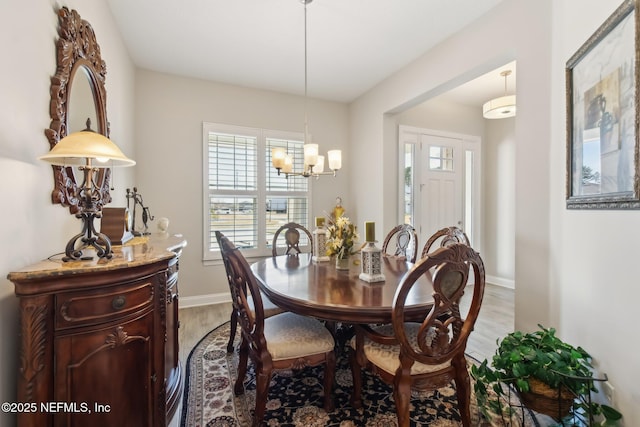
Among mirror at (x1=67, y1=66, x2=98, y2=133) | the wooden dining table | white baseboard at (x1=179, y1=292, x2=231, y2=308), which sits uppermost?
mirror at (x1=67, y1=66, x2=98, y2=133)

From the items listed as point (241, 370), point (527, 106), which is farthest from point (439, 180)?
point (241, 370)

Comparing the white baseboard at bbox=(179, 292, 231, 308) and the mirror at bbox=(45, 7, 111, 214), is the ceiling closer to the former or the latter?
the mirror at bbox=(45, 7, 111, 214)

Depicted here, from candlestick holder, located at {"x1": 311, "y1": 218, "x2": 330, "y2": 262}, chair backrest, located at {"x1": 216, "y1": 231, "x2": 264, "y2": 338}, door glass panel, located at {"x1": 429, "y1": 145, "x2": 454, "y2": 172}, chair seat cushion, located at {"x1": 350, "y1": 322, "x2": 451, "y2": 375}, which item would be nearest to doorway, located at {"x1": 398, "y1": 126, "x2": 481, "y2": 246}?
door glass panel, located at {"x1": 429, "y1": 145, "x2": 454, "y2": 172}

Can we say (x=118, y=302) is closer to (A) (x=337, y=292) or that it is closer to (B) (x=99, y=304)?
Result: (B) (x=99, y=304)

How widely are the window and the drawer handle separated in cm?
261

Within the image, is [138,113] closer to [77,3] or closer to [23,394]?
[77,3]

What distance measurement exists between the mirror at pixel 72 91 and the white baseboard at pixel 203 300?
2024mm

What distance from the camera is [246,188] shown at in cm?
402

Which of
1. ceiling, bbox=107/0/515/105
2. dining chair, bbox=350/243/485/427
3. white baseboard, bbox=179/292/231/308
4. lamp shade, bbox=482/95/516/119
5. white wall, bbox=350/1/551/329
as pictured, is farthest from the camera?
white baseboard, bbox=179/292/231/308

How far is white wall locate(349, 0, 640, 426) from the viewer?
4.22ft

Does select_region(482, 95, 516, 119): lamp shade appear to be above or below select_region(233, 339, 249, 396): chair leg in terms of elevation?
above

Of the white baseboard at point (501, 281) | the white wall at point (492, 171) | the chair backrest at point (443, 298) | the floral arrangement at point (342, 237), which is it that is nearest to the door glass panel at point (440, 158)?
the white wall at point (492, 171)

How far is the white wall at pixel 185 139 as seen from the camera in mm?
3480

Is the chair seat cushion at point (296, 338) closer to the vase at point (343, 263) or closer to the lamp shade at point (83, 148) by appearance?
the vase at point (343, 263)
